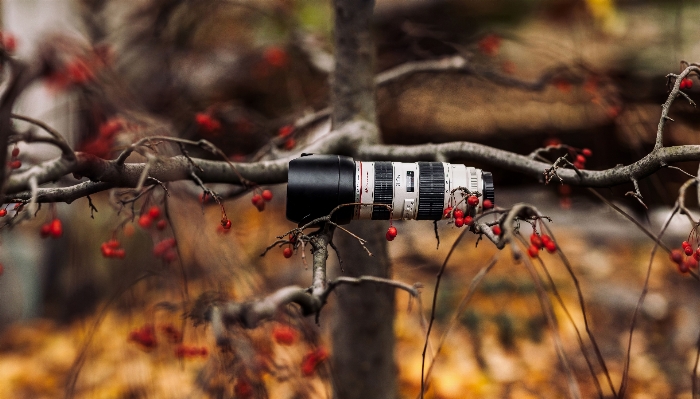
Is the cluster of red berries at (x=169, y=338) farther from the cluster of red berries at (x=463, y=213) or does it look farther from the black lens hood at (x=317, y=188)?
the cluster of red berries at (x=463, y=213)

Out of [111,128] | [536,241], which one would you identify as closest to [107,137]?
[111,128]

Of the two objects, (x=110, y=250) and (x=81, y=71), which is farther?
(x=81, y=71)

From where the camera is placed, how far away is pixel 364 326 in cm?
138

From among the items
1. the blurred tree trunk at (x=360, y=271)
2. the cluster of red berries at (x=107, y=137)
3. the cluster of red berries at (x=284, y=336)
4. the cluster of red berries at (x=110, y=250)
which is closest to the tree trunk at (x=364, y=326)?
the blurred tree trunk at (x=360, y=271)

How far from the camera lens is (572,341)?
2055 mm

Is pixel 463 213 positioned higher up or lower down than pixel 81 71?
lower down

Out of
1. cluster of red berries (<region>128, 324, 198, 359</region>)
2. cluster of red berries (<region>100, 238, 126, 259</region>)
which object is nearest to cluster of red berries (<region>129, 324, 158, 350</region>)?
cluster of red berries (<region>128, 324, 198, 359</region>)

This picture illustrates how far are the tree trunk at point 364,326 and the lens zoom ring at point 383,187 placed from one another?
0.40 metres

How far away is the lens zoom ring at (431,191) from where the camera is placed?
920 millimetres

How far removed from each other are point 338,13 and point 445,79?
1472mm

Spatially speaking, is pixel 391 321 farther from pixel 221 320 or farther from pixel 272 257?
pixel 272 257

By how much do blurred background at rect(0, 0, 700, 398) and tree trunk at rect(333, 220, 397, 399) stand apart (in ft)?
0.75

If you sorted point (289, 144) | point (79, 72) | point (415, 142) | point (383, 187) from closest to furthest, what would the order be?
point (383, 187) → point (79, 72) → point (289, 144) → point (415, 142)

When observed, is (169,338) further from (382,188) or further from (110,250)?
(382,188)
